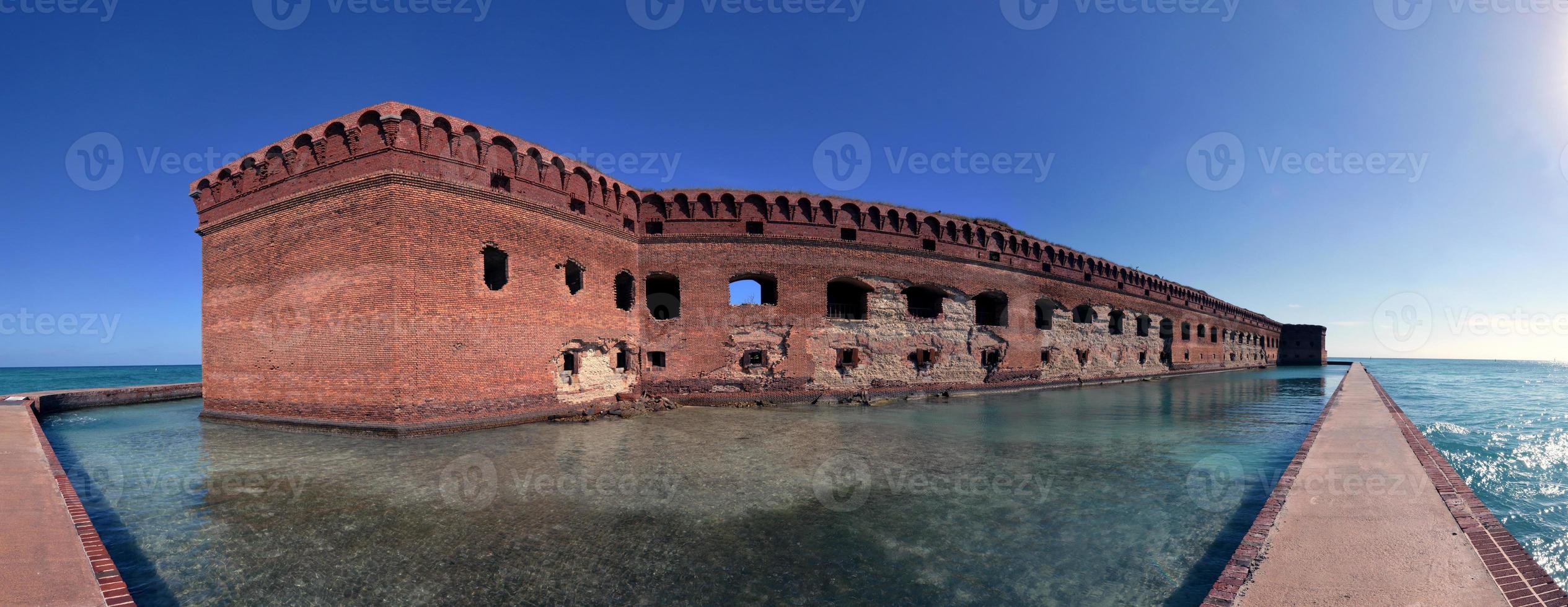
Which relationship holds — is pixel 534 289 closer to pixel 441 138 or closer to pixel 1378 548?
pixel 441 138

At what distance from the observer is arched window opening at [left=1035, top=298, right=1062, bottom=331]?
2227 centimetres

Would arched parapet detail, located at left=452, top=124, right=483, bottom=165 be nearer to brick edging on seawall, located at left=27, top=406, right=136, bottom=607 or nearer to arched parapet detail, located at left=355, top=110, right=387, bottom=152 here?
arched parapet detail, located at left=355, top=110, right=387, bottom=152

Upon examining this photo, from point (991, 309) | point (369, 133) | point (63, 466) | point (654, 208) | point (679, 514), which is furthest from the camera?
point (991, 309)

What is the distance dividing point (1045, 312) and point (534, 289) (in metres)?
20.8

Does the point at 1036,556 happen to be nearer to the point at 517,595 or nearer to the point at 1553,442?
the point at 517,595

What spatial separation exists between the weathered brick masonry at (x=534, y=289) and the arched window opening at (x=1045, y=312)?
183 cm

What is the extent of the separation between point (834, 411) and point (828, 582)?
32.6ft

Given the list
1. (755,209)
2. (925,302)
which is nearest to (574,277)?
(755,209)

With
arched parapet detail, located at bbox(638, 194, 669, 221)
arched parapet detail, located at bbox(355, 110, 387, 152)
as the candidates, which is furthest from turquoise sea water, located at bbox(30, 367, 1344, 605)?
arched parapet detail, located at bbox(638, 194, 669, 221)

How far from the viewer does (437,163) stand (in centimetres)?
1056

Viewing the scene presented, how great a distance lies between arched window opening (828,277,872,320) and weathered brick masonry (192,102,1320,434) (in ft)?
0.42

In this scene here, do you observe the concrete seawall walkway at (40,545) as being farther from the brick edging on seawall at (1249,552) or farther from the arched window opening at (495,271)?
the arched window opening at (495,271)

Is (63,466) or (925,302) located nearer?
(63,466)

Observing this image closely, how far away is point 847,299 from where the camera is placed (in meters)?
19.6
